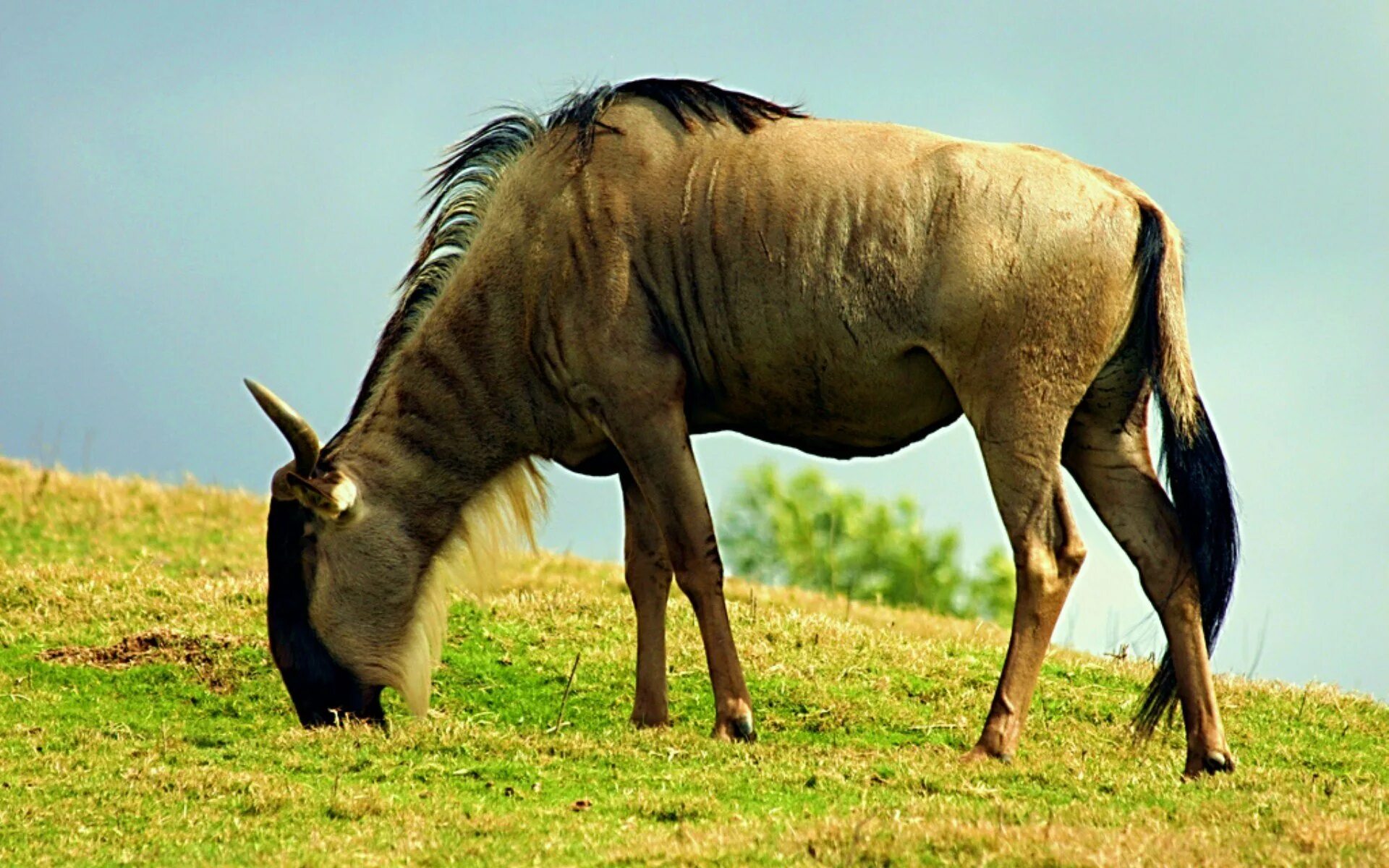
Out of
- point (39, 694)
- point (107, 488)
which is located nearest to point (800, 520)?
point (107, 488)

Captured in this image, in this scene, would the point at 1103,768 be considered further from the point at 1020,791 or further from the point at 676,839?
the point at 676,839

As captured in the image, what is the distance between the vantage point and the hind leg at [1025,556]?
867 cm

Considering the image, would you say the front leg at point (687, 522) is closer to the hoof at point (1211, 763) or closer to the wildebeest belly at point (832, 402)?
the wildebeest belly at point (832, 402)

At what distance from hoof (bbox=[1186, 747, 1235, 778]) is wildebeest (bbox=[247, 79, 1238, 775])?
16 millimetres

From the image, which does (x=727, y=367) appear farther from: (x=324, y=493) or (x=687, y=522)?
(x=324, y=493)

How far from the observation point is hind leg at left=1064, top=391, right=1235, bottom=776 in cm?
888

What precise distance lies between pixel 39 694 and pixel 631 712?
3.86 m

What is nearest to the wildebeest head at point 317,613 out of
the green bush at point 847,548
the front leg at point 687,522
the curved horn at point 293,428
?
the curved horn at point 293,428

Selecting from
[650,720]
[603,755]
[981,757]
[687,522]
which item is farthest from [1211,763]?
[650,720]

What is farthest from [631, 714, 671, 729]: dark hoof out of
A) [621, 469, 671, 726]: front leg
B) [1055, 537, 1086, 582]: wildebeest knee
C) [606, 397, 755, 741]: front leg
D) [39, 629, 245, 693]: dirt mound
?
[39, 629, 245, 693]: dirt mound

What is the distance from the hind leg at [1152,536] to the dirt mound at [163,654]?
19.3 ft

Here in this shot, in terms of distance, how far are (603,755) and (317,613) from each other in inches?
93.5

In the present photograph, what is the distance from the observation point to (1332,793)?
8273 millimetres

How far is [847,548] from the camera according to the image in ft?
142
